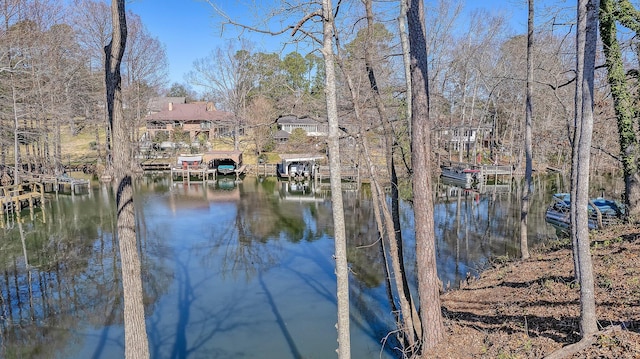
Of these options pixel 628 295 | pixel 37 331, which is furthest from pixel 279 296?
pixel 628 295

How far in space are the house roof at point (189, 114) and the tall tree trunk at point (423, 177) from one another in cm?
4030

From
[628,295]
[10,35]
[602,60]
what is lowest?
[628,295]

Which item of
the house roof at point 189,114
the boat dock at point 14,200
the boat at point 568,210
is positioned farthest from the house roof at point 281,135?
the boat at point 568,210

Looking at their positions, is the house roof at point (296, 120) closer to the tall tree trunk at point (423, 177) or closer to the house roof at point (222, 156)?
the tall tree trunk at point (423, 177)

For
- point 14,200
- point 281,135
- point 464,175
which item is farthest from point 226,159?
point 464,175

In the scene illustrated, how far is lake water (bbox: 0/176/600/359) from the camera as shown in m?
9.05

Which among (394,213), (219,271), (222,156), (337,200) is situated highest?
(222,156)

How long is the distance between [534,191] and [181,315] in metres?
24.5

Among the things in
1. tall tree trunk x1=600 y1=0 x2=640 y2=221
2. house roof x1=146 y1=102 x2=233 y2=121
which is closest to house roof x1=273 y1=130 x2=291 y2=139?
house roof x1=146 y1=102 x2=233 y2=121

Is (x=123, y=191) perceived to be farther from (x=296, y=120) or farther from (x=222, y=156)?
(x=222, y=156)

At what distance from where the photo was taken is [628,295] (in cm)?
653

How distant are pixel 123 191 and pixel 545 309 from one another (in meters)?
7.33

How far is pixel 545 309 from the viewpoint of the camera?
23.0ft

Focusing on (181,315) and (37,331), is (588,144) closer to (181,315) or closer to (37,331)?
(181,315)
